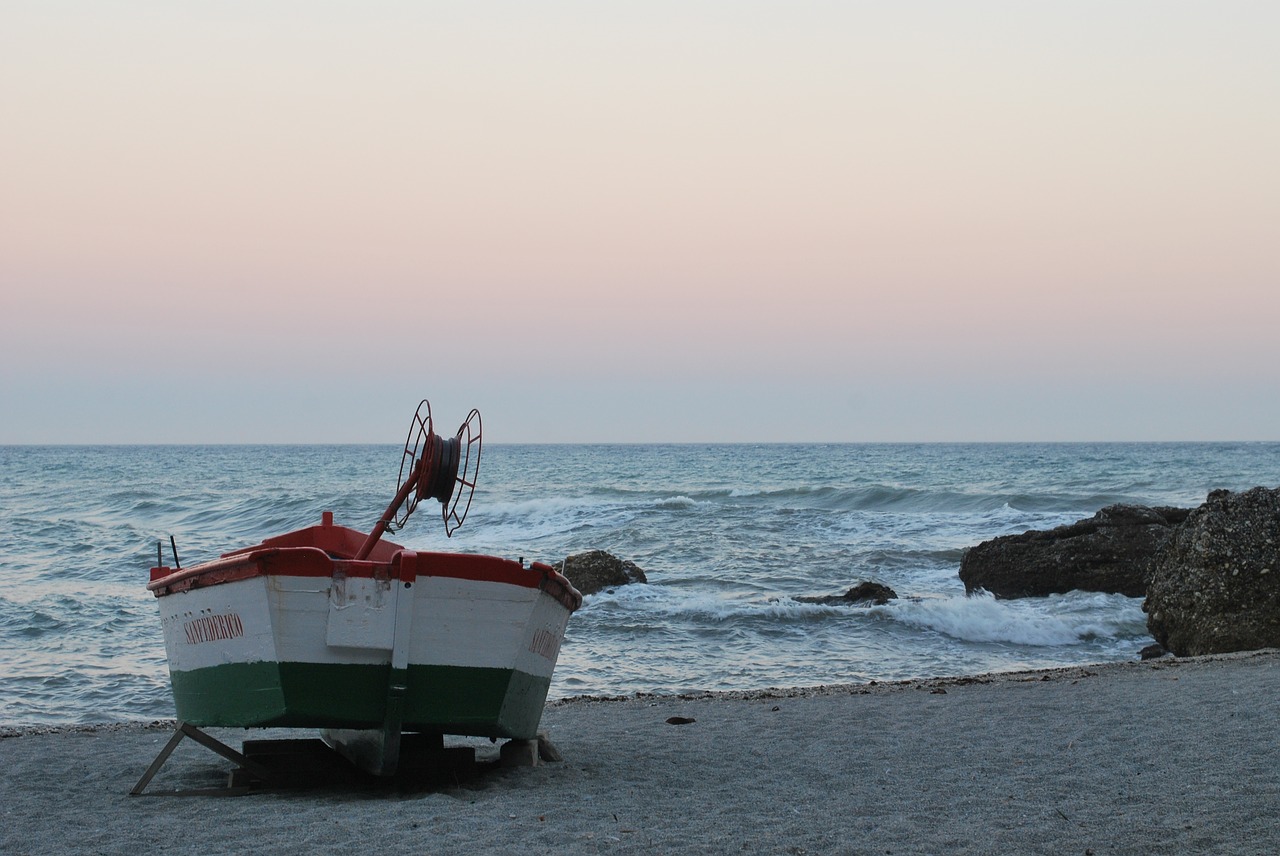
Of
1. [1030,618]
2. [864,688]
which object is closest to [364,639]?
[864,688]

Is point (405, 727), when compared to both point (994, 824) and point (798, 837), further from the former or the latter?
point (994, 824)

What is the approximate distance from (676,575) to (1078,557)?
282 inches

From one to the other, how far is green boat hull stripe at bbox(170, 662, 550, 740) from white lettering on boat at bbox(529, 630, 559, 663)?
181 mm

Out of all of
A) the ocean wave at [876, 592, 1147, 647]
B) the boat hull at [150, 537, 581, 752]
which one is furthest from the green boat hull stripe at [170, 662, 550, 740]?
the ocean wave at [876, 592, 1147, 647]

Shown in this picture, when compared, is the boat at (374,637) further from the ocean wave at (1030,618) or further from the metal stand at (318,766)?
the ocean wave at (1030,618)

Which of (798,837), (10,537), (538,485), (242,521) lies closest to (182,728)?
(798,837)

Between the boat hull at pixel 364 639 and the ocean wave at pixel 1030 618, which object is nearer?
the boat hull at pixel 364 639

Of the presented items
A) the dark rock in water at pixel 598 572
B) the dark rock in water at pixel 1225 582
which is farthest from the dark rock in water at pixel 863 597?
the dark rock in water at pixel 1225 582

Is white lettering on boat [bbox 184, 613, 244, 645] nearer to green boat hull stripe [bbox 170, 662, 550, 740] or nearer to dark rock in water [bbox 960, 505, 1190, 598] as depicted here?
green boat hull stripe [bbox 170, 662, 550, 740]

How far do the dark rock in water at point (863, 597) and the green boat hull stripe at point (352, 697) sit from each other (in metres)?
10.8

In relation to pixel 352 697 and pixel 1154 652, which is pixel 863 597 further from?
pixel 352 697

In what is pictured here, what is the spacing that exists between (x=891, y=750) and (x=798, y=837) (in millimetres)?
2477

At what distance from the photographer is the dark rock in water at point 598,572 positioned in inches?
727

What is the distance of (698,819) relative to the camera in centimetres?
573
